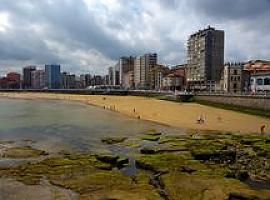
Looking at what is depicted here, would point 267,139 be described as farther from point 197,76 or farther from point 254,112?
point 197,76

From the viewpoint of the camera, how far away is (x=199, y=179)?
23.3 meters

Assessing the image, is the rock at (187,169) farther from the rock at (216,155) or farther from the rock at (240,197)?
the rock at (240,197)

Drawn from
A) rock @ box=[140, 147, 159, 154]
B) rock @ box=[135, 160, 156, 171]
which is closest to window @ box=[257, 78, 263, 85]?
rock @ box=[140, 147, 159, 154]

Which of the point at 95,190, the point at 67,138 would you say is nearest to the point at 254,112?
the point at 67,138

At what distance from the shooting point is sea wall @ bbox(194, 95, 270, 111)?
66438 mm

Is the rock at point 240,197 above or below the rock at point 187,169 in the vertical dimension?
below

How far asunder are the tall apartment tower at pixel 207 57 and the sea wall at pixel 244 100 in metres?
83.5

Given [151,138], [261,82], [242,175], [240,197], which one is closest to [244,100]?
[261,82]

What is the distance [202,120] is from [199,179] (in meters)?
36.0

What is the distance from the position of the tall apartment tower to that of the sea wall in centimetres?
8349

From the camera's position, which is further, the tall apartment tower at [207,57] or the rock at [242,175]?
the tall apartment tower at [207,57]

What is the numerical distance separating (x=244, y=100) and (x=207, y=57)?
104 m

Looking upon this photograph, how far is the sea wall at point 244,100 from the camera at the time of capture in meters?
66.4

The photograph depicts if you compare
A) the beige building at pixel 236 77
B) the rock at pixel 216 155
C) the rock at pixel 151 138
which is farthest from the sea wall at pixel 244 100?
the rock at pixel 216 155
